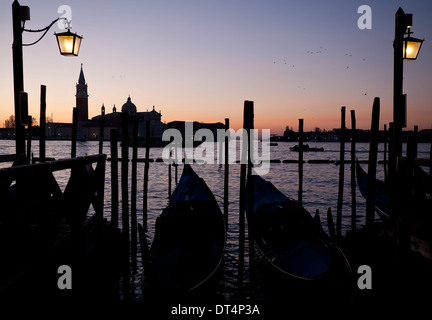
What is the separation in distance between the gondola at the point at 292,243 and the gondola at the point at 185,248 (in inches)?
28.6

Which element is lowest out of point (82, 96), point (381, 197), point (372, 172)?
point (381, 197)

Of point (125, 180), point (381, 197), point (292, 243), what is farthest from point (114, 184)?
point (381, 197)

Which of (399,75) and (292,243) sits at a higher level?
(399,75)

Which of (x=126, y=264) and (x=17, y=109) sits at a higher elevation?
(x=17, y=109)

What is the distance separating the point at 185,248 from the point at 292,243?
69.0 inches

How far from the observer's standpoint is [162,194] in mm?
18422

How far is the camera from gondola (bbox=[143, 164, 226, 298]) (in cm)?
482

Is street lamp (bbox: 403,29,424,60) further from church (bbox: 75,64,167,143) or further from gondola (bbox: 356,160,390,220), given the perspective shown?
church (bbox: 75,64,167,143)

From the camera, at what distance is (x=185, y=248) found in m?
5.75

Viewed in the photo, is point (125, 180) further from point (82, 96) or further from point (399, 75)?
point (82, 96)

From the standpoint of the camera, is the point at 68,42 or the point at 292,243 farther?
the point at 292,243
